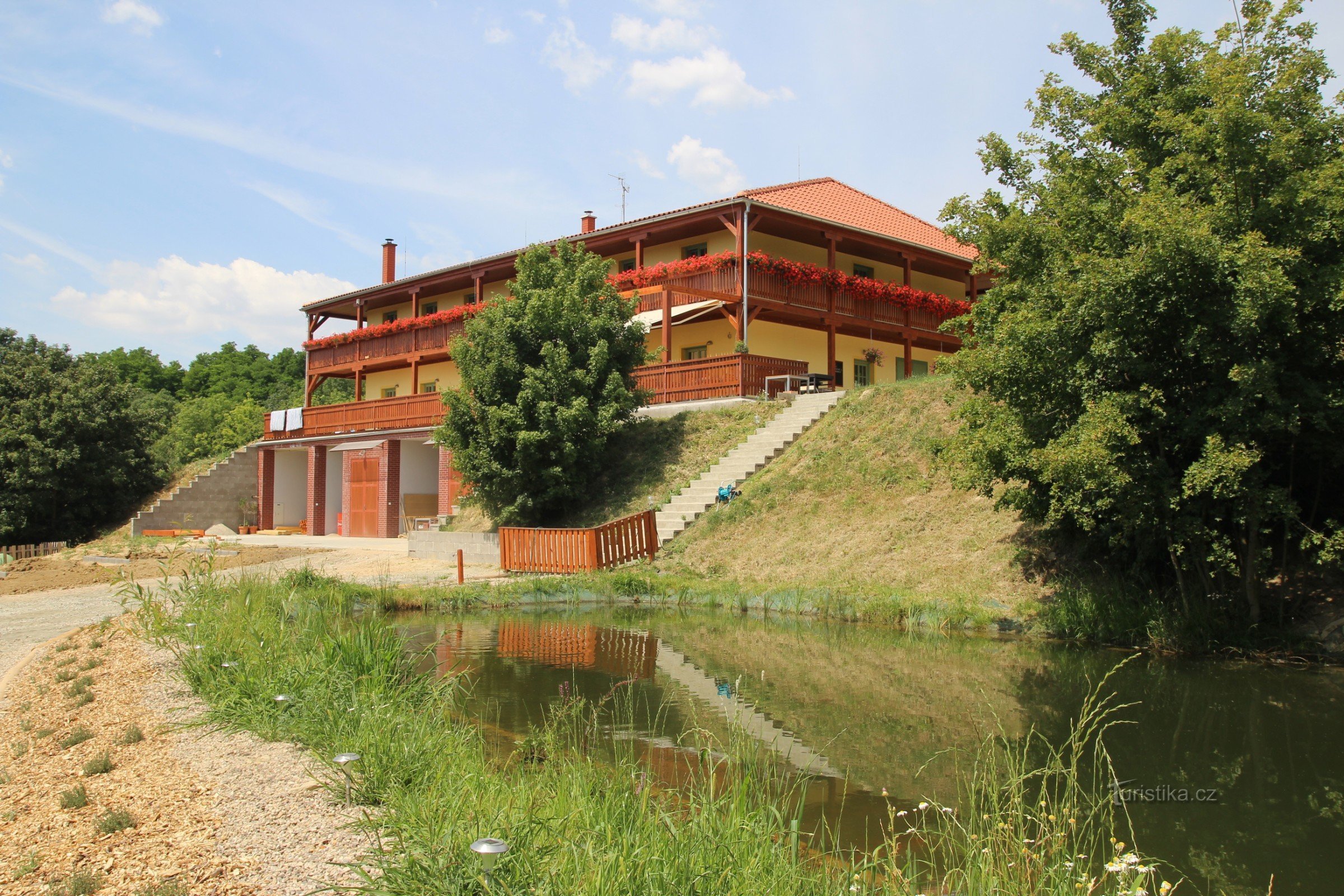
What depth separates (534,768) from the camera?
5.16m

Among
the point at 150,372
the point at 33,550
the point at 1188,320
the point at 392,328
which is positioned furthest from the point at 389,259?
the point at 150,372

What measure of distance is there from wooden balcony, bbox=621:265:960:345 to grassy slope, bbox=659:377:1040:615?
4701 mm

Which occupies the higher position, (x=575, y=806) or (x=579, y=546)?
(x=579, y=546)

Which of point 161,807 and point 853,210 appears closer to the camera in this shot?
point 161,807

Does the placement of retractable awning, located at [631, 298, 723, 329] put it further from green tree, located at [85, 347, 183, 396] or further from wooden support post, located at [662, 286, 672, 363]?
green tree, located at [85, 347, 183, 396]

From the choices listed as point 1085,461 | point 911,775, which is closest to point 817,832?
point 911,775

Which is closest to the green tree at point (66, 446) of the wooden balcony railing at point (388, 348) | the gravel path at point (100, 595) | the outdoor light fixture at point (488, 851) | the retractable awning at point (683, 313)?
the wooden balcony railing at point (388, 348)

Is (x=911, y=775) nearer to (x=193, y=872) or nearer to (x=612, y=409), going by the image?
(x=193, y=872)

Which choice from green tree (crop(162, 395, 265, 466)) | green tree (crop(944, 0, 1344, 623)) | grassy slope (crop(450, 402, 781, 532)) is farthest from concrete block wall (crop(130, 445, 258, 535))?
green tree (crop(944, 0, 1344, 623))

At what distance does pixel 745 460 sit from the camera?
20.5 metres

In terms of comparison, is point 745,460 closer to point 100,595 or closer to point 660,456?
point 660,456

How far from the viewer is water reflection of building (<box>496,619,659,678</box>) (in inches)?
391

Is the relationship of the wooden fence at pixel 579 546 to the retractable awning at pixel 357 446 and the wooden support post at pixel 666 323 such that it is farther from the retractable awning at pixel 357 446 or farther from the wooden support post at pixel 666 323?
the retractable awning at pixel 357 446

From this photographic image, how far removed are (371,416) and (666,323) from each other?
12.1m
